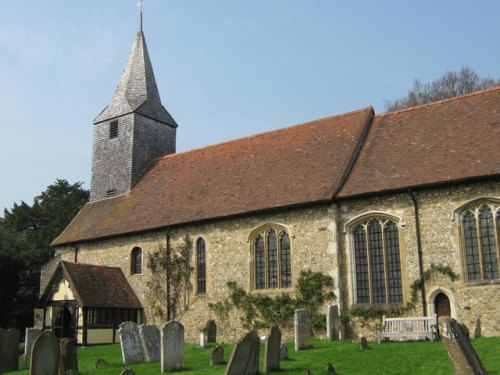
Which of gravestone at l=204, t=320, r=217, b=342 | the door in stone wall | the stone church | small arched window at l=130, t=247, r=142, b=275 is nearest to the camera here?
the door in stone wall

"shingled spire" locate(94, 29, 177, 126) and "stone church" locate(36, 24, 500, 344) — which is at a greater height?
"shingled spire" locate(94, 29, 177, 126)

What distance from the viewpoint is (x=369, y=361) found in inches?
480

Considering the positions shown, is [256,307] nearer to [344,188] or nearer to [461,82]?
[344,188]

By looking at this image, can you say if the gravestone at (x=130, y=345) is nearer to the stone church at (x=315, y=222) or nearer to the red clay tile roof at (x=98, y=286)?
the stone church at (x=315, y=222)

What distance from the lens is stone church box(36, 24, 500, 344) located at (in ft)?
56.1

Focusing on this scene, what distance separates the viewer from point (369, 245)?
18641 millimetres

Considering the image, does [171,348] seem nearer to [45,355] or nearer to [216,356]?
[216,356]

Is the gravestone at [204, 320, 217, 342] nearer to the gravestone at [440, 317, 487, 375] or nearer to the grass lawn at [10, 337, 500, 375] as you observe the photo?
the grass lawn at [10, 337, 500, 375]

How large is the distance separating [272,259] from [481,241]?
7110 millimetres

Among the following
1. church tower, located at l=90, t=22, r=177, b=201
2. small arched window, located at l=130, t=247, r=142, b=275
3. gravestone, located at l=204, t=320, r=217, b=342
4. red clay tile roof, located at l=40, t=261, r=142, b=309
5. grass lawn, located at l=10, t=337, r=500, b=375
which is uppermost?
church tower, located at l=90, t=22, r=177, b=201

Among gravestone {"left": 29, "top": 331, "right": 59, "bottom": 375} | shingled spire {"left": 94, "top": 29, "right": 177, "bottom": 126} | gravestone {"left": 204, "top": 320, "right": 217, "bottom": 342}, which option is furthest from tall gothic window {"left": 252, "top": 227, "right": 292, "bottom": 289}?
shingled spire {"left": 94, "top": 29, "right": 177, "bottom": 126}

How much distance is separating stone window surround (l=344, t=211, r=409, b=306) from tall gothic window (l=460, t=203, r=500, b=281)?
182cm

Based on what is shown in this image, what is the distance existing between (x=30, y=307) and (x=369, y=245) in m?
21.9

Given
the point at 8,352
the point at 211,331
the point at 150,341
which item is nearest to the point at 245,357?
the point at 150,341
